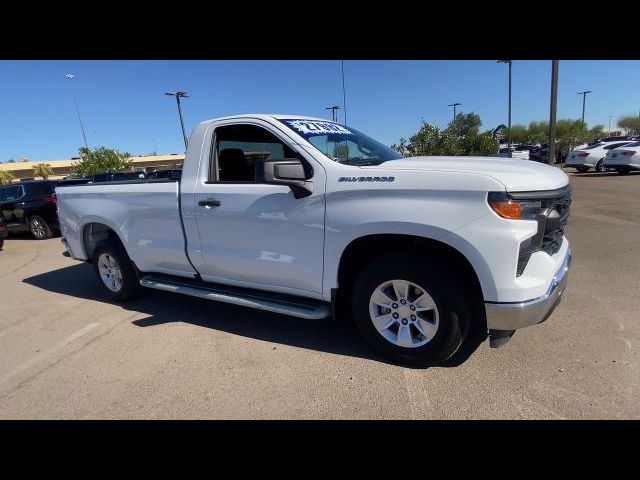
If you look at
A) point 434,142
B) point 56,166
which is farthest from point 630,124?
point 56,166

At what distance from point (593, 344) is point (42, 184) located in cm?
1309

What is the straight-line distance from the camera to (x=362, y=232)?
9.54 ft

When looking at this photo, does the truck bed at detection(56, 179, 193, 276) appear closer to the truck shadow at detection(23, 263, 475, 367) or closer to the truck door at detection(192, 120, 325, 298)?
the truck door at detection(192, 120, 325, 298)

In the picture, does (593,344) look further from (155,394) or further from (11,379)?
(11,379)

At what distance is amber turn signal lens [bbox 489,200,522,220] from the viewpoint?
2.49 metres

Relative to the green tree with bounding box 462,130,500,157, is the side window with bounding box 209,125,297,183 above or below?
above

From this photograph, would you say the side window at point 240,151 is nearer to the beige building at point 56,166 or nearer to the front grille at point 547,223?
the front grille at point 547,223

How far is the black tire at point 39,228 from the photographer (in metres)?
10.7

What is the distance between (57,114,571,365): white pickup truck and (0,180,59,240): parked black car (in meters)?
8.37

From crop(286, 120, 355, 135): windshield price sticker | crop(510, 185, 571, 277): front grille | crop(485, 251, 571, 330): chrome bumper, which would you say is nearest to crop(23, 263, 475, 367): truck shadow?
crop(485, 251, 571, 330): chrome bumper

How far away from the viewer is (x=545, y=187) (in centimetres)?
265

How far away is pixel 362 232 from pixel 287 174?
72 cm

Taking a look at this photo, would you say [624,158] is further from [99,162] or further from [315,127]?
[99,162]
